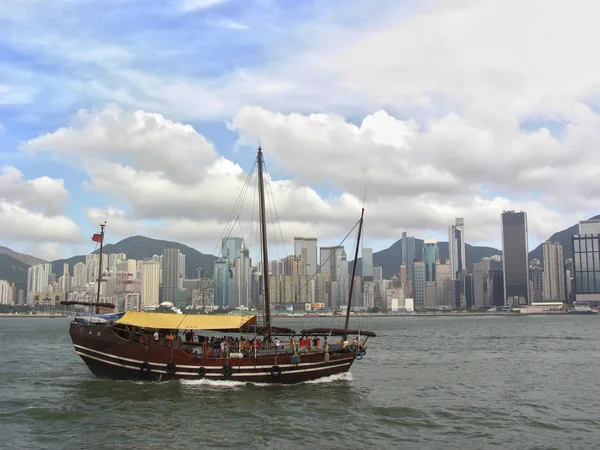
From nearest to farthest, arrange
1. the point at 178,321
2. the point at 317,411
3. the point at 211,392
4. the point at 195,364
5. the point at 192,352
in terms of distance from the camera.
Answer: the point at 317,411 < the point at 211,392 < the point at 195,364 < the point at 192,352 < the point at 178,321

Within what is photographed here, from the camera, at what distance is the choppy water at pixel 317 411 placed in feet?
77.4

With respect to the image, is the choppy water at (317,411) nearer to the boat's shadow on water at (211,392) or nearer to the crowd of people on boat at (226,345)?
the boat's shadow on water at (211,392)

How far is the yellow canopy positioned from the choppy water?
3487 mm

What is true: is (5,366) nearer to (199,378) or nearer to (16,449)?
(199,378)

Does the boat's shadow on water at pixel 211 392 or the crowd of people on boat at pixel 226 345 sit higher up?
the crowd of people on boat at pixel 226 345

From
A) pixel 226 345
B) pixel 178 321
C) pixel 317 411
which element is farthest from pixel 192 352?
pixel 317 411

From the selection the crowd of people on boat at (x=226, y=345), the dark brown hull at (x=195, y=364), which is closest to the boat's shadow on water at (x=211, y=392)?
the dark brown hull at (x=195, y=364)

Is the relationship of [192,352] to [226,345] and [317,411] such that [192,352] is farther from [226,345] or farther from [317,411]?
[317,411]

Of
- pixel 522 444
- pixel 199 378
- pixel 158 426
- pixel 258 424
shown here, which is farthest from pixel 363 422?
pixel 199 378

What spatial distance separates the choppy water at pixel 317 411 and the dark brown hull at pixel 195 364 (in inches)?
25.6

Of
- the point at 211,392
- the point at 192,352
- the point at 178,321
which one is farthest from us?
the point at 178,321

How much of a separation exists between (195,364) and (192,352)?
96cm

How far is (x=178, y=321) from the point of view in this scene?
36156mm

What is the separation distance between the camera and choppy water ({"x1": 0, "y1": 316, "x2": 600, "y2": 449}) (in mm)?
23594
